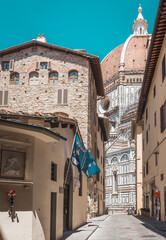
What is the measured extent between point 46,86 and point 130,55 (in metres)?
110

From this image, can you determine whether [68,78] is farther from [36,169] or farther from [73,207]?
[36,169]

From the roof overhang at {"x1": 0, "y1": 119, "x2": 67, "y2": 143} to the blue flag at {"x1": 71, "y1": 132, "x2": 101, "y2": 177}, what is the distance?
392cm

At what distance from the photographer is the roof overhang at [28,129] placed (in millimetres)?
9258

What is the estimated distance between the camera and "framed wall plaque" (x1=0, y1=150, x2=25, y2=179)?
9602 millimetres

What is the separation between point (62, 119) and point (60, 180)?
251cm

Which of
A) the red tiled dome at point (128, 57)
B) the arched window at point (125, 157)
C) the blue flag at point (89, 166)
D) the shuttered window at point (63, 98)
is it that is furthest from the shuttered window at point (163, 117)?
the red tiled dome at point (128, 57)

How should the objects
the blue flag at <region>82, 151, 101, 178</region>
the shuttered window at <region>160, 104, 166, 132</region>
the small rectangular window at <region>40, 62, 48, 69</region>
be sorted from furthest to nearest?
the small rectangular window at <region>40, 62, 48, 69</region> < the shuttered window at <region>160, 104, 166, 132</region> < the blue flag at <region>82, 151, 101, 178</region>

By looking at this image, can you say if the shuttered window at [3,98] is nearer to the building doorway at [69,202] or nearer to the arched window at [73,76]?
the arched window at [73,76]

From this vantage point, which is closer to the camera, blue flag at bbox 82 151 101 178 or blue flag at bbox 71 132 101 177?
blue flag at bbox 71 132 101 177

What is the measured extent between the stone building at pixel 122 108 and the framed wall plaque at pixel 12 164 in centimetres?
6399

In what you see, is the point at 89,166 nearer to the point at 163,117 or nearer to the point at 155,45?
the point at 163,117

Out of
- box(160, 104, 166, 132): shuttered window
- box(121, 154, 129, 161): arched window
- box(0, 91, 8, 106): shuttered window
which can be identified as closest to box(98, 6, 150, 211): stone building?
box(121, 154, 129, 161): arched window

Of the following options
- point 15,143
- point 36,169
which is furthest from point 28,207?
point 15,143

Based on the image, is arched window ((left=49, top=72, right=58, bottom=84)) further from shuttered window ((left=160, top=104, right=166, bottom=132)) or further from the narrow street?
the narrow street
